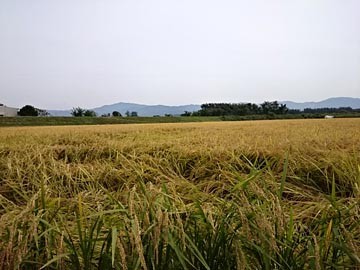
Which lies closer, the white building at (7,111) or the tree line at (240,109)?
the white building at (7,111)

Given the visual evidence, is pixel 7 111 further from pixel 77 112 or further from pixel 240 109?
pixel 240 109

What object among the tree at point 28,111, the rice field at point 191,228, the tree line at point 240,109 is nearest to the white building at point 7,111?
the tree at point 28,111

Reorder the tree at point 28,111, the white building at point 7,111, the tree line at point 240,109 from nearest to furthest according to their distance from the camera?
the tree at point 28,111, the white building at point 7,111, the tree line at point 240,109

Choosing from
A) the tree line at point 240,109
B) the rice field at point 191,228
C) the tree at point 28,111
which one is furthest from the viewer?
the tree line at point 240,109

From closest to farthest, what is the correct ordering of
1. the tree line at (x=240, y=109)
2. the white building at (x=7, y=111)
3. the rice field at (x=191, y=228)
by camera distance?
the rice field at (x=191, y=228)
the white building at (x=7, y=111)
the tree line at (x=240, y=109)

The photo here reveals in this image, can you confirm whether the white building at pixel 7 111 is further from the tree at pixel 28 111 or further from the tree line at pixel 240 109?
the tree line at pixel 240 109

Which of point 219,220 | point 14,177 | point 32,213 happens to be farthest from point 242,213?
point 14,177

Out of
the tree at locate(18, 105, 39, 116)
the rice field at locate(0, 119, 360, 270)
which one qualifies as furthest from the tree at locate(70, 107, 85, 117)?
the rice field at locate(0, 119, 360, 270)

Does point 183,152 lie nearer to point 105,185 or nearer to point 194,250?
point 105,185

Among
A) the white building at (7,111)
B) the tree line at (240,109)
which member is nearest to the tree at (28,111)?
the white building at (7,111)

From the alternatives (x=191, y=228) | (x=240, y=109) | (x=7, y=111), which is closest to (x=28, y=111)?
(x=7, y=111)

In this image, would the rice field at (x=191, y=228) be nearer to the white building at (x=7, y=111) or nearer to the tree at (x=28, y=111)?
the tree at (x=28, y=111)

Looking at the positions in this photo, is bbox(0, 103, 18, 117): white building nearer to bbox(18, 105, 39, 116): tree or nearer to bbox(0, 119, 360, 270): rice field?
bbox(18, 105, 39, 116): tree

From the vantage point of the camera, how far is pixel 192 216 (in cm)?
108
